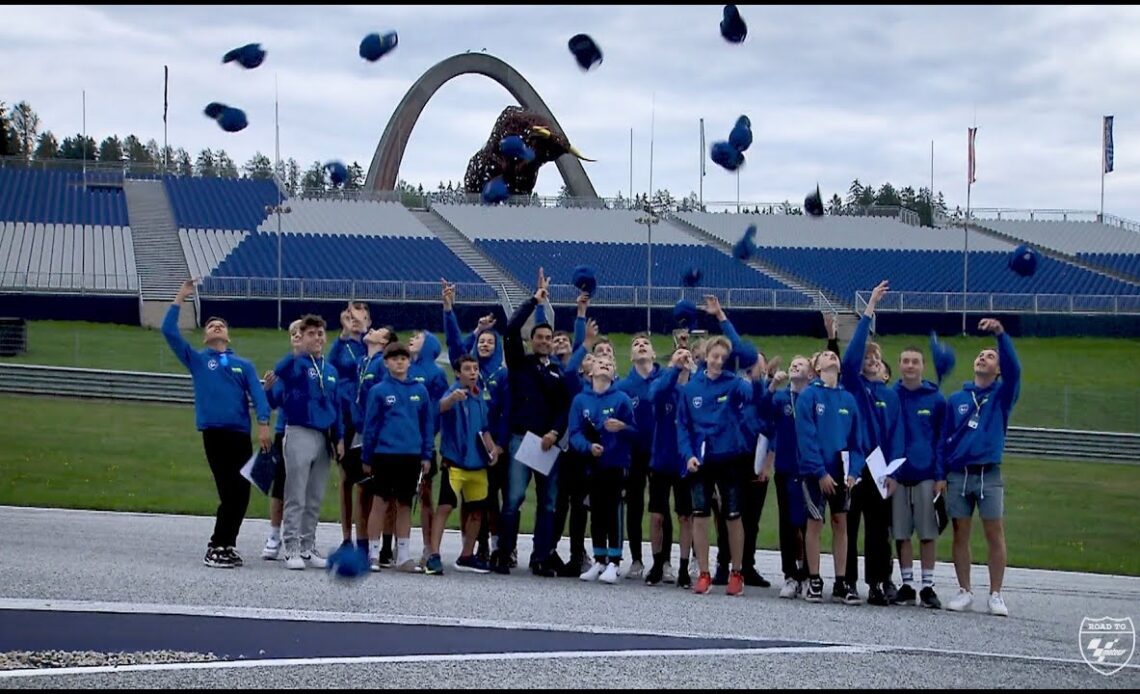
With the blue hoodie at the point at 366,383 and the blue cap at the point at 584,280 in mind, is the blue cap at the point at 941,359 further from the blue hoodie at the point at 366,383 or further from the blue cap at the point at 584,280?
the blue hoodie at the point at 366,383

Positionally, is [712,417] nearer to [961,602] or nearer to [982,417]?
[982,417]

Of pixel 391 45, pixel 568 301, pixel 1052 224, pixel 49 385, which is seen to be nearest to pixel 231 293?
pixel 568 301

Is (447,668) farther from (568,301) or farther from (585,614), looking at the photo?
(568,301)

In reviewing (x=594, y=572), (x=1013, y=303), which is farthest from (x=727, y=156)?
(x=1013, y=303)

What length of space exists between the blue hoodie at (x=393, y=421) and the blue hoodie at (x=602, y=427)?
1146 mm

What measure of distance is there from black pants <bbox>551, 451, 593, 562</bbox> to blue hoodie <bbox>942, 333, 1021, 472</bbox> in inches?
106

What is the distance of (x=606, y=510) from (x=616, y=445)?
0.50 meters

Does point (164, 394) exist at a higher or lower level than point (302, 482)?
lower

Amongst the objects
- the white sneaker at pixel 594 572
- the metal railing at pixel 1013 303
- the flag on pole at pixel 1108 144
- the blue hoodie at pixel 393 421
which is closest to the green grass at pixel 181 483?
the white sneaker at pixel 594 572

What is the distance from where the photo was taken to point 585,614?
841 centimetres

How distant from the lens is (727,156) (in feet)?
39.8

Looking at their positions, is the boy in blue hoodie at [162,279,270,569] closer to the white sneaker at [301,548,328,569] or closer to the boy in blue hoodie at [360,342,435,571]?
the white sneaker at [301,548,328,569]

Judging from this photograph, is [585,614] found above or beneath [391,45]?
beneath

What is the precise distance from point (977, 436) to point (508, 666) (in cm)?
420
